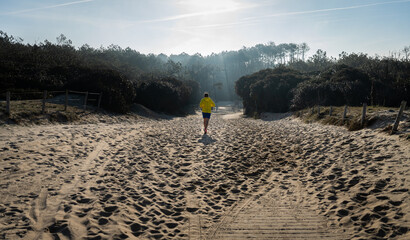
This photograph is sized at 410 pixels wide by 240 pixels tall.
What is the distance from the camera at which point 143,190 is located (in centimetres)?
537

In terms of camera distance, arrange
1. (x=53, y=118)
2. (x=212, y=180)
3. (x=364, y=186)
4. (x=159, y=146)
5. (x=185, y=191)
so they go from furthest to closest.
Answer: (x=53, y=118) < (x=159, y=146) < (x=212, y=180) < (x=185, y=191) < (x=364, y=186)

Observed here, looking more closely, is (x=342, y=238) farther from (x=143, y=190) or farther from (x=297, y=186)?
(x=143, y=190)

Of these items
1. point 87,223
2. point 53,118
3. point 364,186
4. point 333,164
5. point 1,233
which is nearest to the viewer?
point 1,233

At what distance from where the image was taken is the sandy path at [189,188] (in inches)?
151

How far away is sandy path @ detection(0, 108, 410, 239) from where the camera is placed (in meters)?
3.84

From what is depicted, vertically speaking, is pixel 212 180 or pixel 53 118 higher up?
pixel 53 118

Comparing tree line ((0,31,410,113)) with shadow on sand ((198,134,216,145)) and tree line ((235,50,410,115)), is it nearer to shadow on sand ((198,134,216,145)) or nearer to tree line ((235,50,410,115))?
tree line ((235,50,410,115))

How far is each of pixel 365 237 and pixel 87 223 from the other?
161 inches

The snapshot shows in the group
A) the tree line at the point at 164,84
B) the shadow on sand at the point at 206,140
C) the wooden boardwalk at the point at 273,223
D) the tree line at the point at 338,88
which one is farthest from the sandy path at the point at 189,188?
the tree line at the point at 338,88

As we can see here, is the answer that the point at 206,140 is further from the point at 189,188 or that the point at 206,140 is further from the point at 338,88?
the point at 338,88

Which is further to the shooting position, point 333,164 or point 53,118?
point 53,118

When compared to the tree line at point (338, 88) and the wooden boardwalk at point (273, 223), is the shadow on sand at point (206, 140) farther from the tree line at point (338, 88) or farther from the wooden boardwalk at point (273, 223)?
the tree line at point (338, 88)

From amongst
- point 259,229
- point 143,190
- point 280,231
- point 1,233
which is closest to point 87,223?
point 1,233

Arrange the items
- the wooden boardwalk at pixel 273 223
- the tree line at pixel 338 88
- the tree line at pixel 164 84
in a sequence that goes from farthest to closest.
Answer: the tree line at pixel 338 88
the tree line at pixel 164 84
the wooden boardwalk at pixel 273 223
